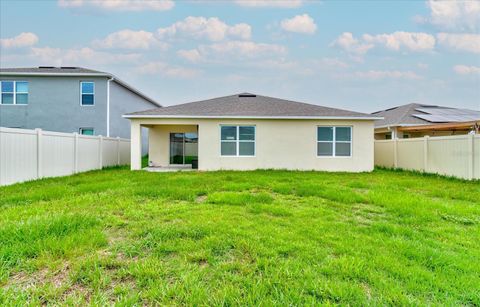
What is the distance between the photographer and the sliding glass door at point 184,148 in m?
15.4

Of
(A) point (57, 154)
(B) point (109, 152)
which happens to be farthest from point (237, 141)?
(A) point (57, 154)

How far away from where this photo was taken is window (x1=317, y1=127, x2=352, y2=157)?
42.7ft

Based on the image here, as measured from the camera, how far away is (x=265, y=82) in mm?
24516

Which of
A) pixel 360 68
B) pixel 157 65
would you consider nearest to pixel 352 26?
pixel 360 68

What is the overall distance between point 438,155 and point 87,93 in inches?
756

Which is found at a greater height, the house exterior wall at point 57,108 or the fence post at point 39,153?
the house exterior wall at point 57,108

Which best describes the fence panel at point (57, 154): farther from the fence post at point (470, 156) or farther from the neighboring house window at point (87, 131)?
the fence post at point (470, 156)

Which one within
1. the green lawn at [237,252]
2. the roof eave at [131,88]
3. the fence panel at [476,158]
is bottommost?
the green lawn at [237,252]

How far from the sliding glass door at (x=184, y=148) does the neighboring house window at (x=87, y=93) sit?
20.6 ft

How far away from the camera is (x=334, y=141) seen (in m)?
13.1

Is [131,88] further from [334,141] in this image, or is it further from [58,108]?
[334,141]

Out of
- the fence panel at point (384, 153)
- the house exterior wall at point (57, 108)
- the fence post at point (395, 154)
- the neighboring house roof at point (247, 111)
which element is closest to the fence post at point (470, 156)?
the neighboring house roof at point (247, 111)

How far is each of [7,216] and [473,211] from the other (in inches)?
360

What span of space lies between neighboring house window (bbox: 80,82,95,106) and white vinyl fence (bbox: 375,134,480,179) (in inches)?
705
